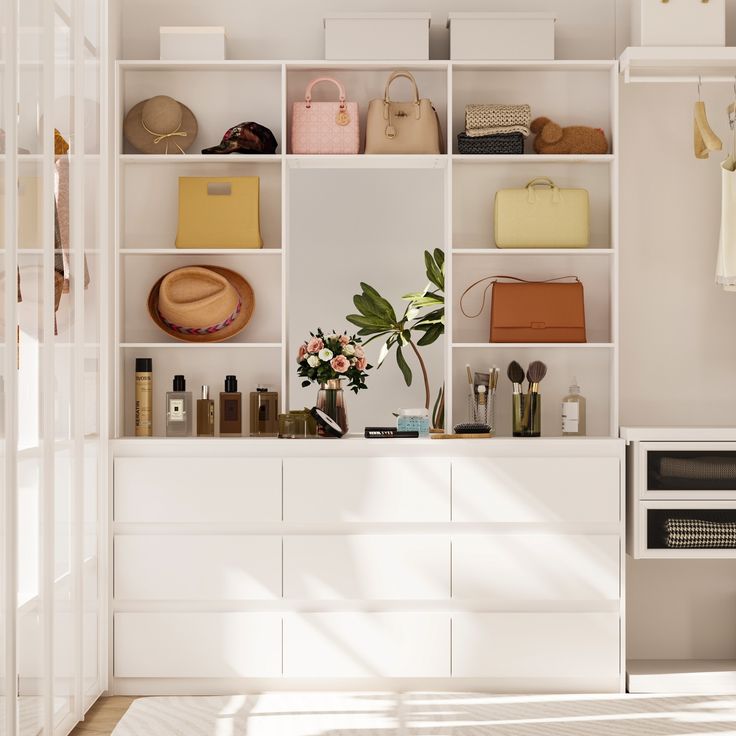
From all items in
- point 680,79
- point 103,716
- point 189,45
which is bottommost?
point 103,716

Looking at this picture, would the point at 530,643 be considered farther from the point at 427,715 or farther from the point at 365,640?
the point at 365,640

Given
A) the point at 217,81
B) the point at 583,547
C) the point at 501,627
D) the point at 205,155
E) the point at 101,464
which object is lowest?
the point at 501,627

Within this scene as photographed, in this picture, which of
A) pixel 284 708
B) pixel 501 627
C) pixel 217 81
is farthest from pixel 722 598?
pixel 217 81

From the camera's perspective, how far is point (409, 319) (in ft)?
11.8

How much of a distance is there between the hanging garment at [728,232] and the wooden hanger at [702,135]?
0.11 m

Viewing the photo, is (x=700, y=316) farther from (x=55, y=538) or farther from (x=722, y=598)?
(x=55, y=538)

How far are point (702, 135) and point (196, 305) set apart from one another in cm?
206

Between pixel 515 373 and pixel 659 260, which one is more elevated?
pixel 659 260

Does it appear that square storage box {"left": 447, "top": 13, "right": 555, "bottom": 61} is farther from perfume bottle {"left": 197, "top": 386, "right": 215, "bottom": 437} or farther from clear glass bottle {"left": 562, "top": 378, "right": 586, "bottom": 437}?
perfume bottle {"left": 197, "top": 386, "right": 215, "bottom": 437}

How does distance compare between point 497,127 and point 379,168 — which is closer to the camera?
point 497,127

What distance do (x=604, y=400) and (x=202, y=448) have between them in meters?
1.62

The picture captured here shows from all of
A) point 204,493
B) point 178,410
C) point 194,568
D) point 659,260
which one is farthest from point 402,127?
point 194,568

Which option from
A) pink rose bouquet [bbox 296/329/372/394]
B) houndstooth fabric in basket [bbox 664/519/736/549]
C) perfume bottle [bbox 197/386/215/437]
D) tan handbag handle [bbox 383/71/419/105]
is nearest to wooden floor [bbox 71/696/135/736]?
perfume bottle [bbox 197/386/215/437]

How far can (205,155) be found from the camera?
3391mm
